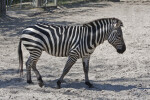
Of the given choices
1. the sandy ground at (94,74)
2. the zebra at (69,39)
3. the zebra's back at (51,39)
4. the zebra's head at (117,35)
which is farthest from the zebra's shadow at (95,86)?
the zebra's head at (117,35)

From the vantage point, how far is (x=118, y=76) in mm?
7953

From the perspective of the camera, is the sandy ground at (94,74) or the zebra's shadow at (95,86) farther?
the zebra's shadow at (95,86)

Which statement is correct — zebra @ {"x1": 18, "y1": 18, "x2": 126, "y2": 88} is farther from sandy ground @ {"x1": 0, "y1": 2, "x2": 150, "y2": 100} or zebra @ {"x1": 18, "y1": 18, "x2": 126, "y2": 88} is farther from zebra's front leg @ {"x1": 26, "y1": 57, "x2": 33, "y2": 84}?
sandy ground @ {"x1": 0, "y1": 2, "x2": 150, "y2": 100}

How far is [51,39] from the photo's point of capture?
22.7 feet

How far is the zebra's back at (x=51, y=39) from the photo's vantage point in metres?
6.84

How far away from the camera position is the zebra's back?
6840 mm

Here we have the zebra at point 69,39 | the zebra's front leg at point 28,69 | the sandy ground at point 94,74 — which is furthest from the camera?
the zebra's front leg at point 28,69

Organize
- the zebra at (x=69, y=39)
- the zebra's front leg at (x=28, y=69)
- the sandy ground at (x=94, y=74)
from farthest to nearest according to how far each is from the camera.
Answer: the zebra's front leg at (x=28, y=69) → the zebra at (x=69, y=39) → the sandy ground at (x=94, y=74)

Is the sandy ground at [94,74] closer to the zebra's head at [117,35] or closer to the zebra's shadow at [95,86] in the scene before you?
the zebra's shadow at [95,86]

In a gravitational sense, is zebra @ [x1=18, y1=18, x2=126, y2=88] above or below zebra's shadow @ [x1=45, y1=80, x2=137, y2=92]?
above

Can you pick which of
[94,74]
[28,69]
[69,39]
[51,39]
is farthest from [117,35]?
[28,69]

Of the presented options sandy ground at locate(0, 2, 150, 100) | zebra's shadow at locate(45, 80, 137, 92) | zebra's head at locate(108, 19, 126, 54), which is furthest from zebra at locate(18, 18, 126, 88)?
sandy ground at locate(0, 2, 150, 100)

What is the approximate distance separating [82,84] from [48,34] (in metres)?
1.37

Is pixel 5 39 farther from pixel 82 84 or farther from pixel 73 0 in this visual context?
pixel 73 0
